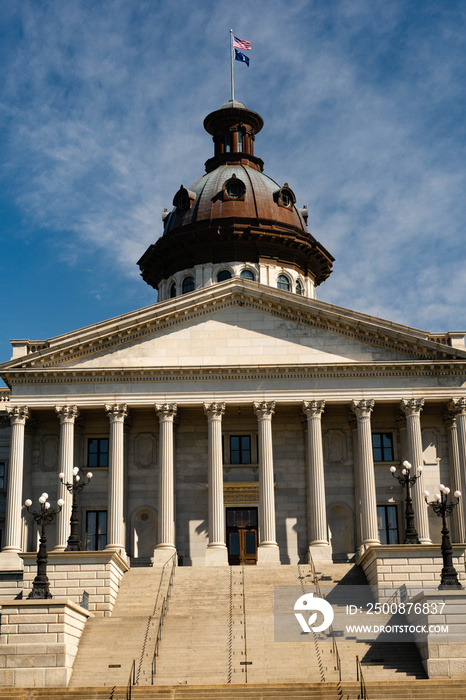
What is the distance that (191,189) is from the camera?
76.7 metres

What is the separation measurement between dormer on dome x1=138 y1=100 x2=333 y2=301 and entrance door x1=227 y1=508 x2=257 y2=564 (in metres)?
18.8

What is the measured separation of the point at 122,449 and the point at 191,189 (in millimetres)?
29072

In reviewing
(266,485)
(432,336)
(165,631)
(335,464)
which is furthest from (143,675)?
(432,336)

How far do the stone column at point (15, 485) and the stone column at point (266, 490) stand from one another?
→ 1167 centimetres

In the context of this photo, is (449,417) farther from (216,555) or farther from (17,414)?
(17,414)

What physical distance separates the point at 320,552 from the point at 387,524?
4983 mm

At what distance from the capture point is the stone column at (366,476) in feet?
168

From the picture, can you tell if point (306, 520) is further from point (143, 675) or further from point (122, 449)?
point (143, 675)

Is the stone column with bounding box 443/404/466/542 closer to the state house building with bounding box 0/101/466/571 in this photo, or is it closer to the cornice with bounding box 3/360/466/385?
the state house building with bounding box 0/101/466/571

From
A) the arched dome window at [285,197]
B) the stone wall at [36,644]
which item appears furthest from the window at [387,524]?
the arched dome window at [285,197]

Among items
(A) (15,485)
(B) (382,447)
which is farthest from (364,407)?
(A) (15,485)

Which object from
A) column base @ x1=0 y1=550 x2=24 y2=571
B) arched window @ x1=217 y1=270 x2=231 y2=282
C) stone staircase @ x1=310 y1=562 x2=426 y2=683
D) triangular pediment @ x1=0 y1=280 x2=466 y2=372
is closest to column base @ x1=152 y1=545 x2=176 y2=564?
column base @ x1=0 y1=550 x2=24 y2=571

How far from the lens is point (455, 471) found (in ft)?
175

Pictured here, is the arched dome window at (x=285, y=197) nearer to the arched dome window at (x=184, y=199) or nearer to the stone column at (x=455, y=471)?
the arched dome window at (x=184, y=199)
